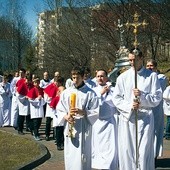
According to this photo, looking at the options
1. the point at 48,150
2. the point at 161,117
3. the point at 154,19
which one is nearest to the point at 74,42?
the point at 154,19

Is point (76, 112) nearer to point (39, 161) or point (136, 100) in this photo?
point (136, 100)

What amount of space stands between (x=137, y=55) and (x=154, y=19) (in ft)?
56.3

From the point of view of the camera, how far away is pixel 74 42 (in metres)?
33.2

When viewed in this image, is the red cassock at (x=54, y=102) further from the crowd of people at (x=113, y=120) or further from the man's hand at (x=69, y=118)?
the man's hand at (x=69, y=118)

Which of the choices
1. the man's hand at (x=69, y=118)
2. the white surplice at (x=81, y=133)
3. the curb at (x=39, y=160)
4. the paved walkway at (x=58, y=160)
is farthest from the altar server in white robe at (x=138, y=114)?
the curb at (x=39, y=160)

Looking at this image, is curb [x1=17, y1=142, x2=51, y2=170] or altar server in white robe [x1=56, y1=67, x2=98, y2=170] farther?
curb [x1=17, y1=142, x2=51, y2=170]

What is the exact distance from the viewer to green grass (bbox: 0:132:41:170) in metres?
10.5

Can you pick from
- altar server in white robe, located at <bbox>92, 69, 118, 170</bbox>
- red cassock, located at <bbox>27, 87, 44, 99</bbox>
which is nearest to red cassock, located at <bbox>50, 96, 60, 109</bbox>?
red cassock, located at <bbox>27, 87, 44, 99</bbox>

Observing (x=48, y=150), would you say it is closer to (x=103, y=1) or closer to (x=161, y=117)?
(x=161, y=117)

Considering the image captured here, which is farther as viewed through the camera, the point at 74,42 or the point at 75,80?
the point at 74,42

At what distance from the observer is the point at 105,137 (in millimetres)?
8875

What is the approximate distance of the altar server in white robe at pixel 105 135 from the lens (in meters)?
8.66

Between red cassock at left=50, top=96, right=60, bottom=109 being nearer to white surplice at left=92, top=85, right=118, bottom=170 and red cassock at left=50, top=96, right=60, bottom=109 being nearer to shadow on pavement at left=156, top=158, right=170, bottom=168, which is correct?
shadow on pavement at left=156, top=158, right=170, bottom=168

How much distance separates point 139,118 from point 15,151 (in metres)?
4.98
